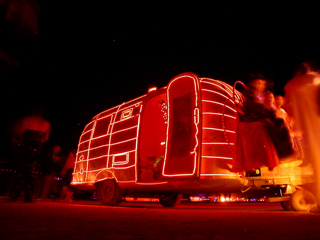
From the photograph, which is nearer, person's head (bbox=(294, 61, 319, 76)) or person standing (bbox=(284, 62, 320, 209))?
person standing (bbox=(284, 62, 320, 209))

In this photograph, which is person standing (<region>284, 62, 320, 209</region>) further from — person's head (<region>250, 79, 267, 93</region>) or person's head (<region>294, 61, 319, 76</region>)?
person's head (<region>250, 79, 267, 93</region>)

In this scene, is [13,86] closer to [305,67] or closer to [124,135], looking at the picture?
[124,135]

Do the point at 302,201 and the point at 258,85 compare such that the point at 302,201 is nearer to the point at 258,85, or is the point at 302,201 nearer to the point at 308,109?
the point at 308,109

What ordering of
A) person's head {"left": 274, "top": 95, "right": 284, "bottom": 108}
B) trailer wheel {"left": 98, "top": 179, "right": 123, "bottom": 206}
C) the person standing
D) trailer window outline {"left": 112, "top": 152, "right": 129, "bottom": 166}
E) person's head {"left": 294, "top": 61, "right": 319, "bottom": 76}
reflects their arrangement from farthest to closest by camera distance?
trailer wheel {"left": 98, "top": 179, "right": 123, "bottom": 206} < trailer window outline {"left": 112, "top": 152, "right": 129, "bottom": 166} < person's head {"left": 274, "top": 95, "right": 284, "bottom": 108} < person's head {"left": 294, "top": 61, "right": 319, "bottom": 76} < the person standing

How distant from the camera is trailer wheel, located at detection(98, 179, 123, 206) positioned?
7133mm

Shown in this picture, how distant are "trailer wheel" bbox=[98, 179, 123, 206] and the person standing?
462 centimetres

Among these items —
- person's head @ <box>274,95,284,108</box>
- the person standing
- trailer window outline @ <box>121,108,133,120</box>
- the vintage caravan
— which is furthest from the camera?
trailer window outline @ <box>121,108,133,120</box>

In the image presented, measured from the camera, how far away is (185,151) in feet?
17.7

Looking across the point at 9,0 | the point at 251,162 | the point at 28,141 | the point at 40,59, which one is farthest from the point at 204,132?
the point at 40,59

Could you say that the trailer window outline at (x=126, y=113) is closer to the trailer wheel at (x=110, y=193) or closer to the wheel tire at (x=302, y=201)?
the trailer wheel at (x=110, y=193)

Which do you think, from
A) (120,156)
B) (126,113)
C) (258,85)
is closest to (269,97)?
(258,85)

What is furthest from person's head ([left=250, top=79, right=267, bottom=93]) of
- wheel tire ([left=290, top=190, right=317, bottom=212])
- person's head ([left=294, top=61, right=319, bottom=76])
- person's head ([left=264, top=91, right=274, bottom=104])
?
wheel tire ([left=290, top=190, right=317, bottom=212])

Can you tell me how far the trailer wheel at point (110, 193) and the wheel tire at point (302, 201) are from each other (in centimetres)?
420

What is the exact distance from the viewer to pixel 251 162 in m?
4.97
